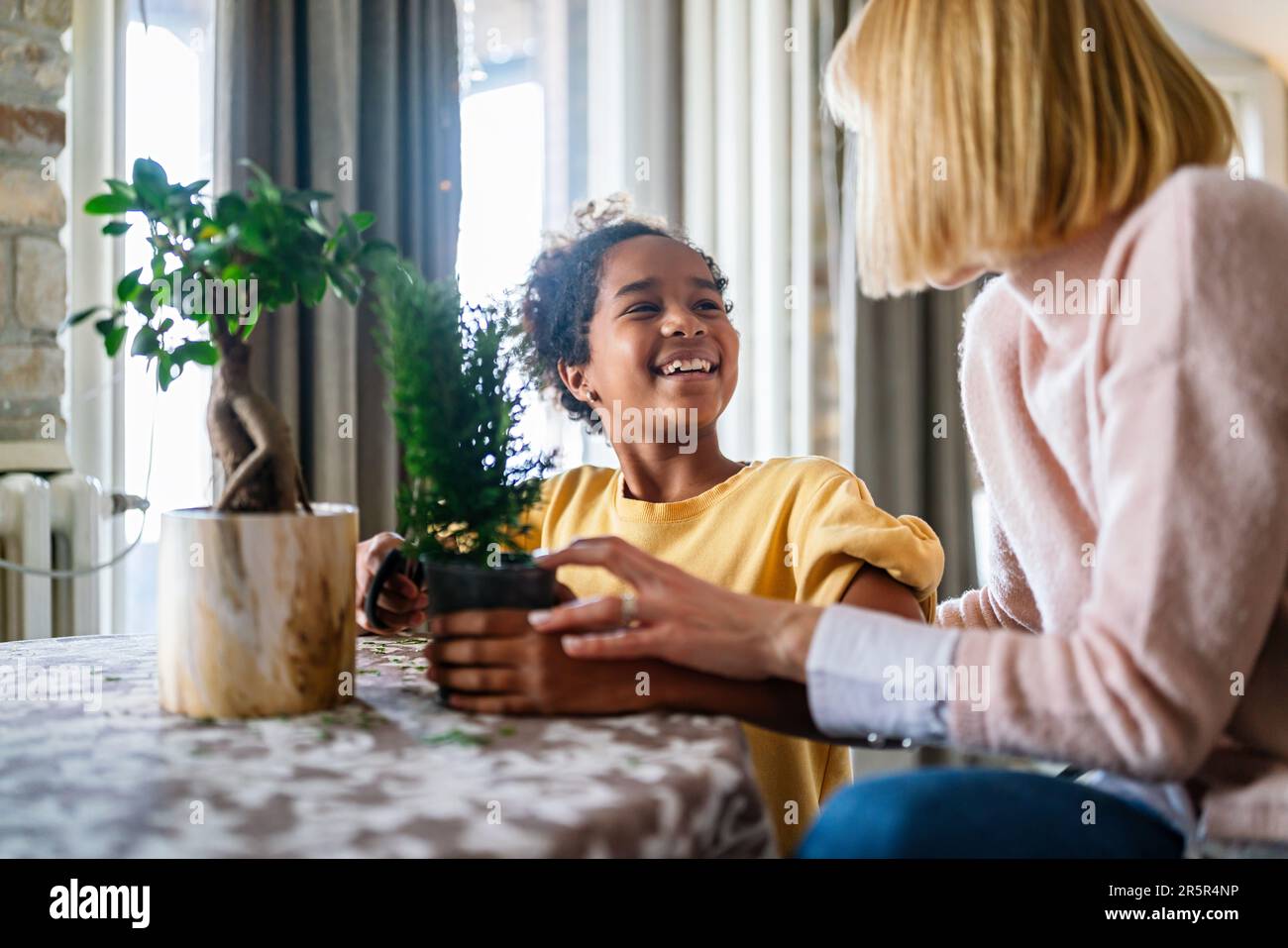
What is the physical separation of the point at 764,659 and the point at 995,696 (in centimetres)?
18

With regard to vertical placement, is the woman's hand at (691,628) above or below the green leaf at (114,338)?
below

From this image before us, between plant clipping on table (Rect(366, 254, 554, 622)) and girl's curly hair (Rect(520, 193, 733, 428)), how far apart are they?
694mm

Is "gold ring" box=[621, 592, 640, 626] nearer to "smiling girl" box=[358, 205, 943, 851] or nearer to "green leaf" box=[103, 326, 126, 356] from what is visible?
"smiling girl" box=[358, 205, 943, 851]

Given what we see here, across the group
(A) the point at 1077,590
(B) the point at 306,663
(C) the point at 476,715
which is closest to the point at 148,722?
(B) the point at 306,663

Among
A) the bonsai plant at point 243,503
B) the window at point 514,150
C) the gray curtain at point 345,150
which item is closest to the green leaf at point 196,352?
the bonsai plant at point 243,503

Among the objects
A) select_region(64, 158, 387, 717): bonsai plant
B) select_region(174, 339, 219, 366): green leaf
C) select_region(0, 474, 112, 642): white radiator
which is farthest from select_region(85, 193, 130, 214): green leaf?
select_region(0, 474, 112, 642): white radiator

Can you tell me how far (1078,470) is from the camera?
898 mm

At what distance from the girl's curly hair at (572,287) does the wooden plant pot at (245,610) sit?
77 cm

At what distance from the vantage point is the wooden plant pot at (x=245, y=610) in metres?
0.82

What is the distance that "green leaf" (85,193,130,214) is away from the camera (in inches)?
33.1

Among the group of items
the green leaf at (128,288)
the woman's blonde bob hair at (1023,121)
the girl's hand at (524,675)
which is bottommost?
the girl's hand at (524,675)

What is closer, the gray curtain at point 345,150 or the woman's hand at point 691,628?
the woman's hand at point 691,628

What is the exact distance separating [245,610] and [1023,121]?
71cm

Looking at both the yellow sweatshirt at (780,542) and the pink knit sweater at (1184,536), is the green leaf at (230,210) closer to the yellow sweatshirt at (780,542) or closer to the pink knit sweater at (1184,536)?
the yellow sweatshirt at (780,542)
